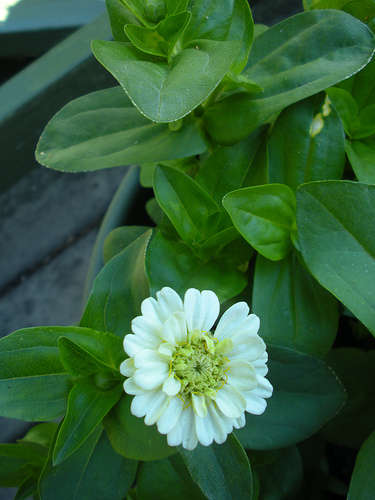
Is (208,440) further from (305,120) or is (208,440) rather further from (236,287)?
(305,120)

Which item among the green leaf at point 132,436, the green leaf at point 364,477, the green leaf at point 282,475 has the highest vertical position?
the green leaf at point 132,436

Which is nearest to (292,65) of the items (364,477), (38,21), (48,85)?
(364,477)

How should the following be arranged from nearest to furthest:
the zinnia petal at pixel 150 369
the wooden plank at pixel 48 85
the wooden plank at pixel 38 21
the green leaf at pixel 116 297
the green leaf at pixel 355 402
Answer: the zinnia petal at pixel 150 369 < the green leaf at pixel 116 297 < the green leaf at pixel 355 402 < the wooden plank at pixel 48 85 < the wooden plank at pixel 38 21

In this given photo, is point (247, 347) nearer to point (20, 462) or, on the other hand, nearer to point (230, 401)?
point (230, 401)

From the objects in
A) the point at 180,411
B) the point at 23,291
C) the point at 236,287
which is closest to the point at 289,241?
the point at 236,287

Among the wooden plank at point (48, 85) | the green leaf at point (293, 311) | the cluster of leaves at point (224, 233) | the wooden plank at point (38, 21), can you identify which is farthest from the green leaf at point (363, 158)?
the wooden plank at point (38, 21)

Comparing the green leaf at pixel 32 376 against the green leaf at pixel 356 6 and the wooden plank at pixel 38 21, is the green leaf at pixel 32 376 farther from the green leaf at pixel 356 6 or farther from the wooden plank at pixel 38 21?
the wooden plank at pixel 38 21

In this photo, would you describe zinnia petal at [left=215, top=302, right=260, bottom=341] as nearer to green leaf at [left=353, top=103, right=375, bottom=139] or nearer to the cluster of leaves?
the cluster of leaves

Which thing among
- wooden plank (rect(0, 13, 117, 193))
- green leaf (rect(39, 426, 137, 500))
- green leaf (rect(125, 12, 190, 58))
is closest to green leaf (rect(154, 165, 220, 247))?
green leaf (rect(125, 12, 190, 58))
